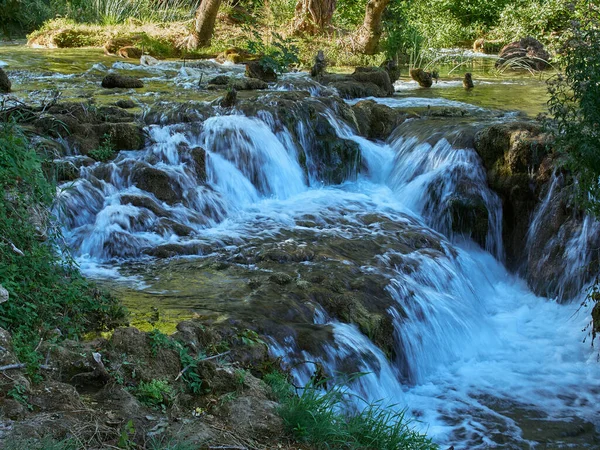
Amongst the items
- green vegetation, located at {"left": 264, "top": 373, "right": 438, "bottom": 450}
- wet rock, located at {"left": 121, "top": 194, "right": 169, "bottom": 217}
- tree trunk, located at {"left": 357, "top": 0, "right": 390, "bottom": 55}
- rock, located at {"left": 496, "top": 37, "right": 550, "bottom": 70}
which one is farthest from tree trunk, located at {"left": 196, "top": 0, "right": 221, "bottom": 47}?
green vegetation, located at {"left": 264, "top": 373, "right": 438, "bottom": 450}

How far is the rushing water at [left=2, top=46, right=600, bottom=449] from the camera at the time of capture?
6297mm

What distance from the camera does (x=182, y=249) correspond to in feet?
25.8

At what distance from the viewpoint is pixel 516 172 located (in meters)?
10.0

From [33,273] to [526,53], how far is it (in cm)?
1946

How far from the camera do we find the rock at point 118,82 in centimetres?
1357

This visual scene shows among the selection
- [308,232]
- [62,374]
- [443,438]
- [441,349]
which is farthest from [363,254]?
[62,374]

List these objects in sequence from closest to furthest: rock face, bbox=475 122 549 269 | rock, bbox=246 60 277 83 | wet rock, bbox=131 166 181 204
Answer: wet rock, bbox=131 166 181 204 < rock face, bbox=475 122 549 269 < rock, bbox=246 60 277 83

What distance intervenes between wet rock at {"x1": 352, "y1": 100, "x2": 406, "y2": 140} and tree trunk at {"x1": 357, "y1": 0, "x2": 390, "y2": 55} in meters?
8.03

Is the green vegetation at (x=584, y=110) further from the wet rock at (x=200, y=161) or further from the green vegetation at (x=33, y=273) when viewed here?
the wet rock at (x=200, y=161)

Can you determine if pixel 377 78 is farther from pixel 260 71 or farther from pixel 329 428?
pixel 329 428

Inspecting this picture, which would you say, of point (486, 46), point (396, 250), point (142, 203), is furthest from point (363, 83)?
point (486, 46)

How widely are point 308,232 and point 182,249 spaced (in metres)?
1.71

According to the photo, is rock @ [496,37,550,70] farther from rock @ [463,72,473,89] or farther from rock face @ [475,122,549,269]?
rock face @ [475,122,549,269]

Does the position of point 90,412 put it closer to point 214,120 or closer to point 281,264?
point 281,264
